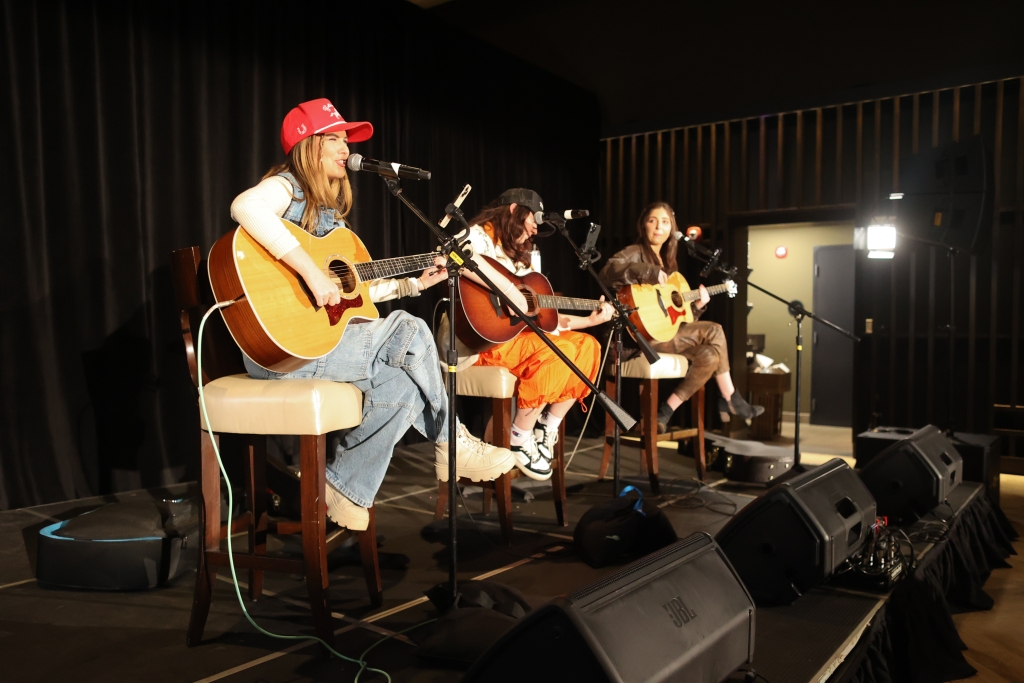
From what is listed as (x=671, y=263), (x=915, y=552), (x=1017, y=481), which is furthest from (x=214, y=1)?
(x=1017, y=481)

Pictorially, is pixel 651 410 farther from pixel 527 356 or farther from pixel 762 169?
pixel 762 169

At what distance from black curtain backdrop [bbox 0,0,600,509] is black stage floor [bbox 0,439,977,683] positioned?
15.9 inches

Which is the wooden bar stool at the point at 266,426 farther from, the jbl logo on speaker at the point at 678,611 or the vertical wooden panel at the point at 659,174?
the vertical wooden panel at the point at 659,174

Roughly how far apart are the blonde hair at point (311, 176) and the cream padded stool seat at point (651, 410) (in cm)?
180

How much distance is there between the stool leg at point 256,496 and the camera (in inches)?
88.7

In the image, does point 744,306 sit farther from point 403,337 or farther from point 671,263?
point 403,337

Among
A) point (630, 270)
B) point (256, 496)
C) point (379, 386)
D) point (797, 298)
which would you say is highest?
point (630, 270)

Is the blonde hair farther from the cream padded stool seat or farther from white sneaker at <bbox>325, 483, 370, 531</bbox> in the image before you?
the cream padded stool seat

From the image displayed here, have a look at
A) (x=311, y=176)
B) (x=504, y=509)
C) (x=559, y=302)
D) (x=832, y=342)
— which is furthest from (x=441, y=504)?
(x=832, y=342)

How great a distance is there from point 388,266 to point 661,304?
242 cm

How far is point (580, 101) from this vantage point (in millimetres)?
6508

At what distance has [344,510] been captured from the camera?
7.11 ft

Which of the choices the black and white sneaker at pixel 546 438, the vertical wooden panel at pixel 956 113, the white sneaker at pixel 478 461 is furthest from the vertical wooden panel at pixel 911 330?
the white sneaker at pixel 478 461

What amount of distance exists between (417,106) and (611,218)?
7.53ft
